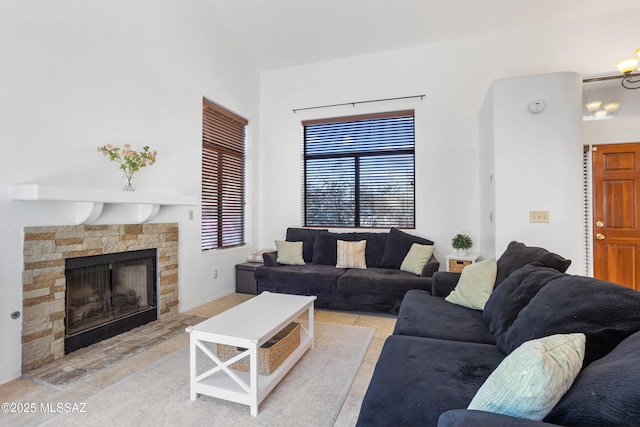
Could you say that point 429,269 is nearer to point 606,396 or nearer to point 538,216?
point 538,216

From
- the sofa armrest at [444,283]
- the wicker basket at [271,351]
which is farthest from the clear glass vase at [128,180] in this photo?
the sofa armrest at [444,283]

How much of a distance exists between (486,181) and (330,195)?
2.14 metres

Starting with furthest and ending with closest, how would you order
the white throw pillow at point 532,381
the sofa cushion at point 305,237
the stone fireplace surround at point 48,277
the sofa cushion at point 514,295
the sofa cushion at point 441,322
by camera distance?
the sofa cushion at point 305,237 < the stone fireplace surround at point 48,277 < the sofa cushion at point 441,322 < the sofa cushion at point 514,295 < the white throw pillow at point 532,381

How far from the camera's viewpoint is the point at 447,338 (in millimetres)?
1771

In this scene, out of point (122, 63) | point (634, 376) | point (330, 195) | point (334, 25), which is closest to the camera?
point (634, 376)

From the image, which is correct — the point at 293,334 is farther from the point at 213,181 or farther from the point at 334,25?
the point at 334,25

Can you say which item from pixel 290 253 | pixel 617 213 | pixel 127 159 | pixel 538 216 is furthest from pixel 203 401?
pixel 617 213

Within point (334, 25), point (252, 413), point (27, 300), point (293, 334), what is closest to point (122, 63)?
point (27, 300)

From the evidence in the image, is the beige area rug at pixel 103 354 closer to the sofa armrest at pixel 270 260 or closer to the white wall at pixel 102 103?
the white wall at pixel 102 103

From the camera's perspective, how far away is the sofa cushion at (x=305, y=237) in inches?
173

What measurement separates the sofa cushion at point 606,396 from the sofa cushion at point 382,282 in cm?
248

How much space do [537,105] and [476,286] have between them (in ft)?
6.91

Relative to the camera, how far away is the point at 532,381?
2.57 ft

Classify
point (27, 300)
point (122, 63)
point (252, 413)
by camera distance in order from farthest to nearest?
point (122, 63) < point (27, 300) < point (252, 413)
